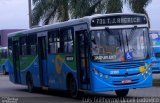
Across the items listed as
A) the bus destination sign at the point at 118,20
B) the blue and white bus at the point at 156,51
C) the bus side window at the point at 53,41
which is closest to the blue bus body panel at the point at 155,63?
the blue and white bus at the point at 156,51

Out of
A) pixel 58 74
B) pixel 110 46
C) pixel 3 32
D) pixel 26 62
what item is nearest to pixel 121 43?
pixel 110 46

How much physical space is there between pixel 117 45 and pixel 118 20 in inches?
36.0

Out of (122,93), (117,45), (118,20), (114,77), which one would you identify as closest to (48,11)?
(122,93)

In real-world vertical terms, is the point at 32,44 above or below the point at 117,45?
above

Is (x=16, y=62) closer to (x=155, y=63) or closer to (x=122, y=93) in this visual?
(x=122, y=93)

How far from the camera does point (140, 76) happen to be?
18.4 meters

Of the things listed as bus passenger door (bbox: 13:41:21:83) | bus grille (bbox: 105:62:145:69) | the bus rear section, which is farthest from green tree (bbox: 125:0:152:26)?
bus grille (bbox: 105:62:145:69)

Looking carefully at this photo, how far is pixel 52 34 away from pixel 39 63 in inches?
88.2

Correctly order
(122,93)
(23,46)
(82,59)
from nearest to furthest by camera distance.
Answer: (82,59) → (122,93) → (23,46)

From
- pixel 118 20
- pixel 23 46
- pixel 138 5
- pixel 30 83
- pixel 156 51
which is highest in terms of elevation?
pixel 138 5

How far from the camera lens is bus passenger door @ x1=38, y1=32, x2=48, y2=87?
74.1ft

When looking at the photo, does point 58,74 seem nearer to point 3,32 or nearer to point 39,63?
point 39,63

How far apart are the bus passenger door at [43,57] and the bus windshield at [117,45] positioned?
4712mm

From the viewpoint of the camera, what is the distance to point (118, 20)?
18484 mm
